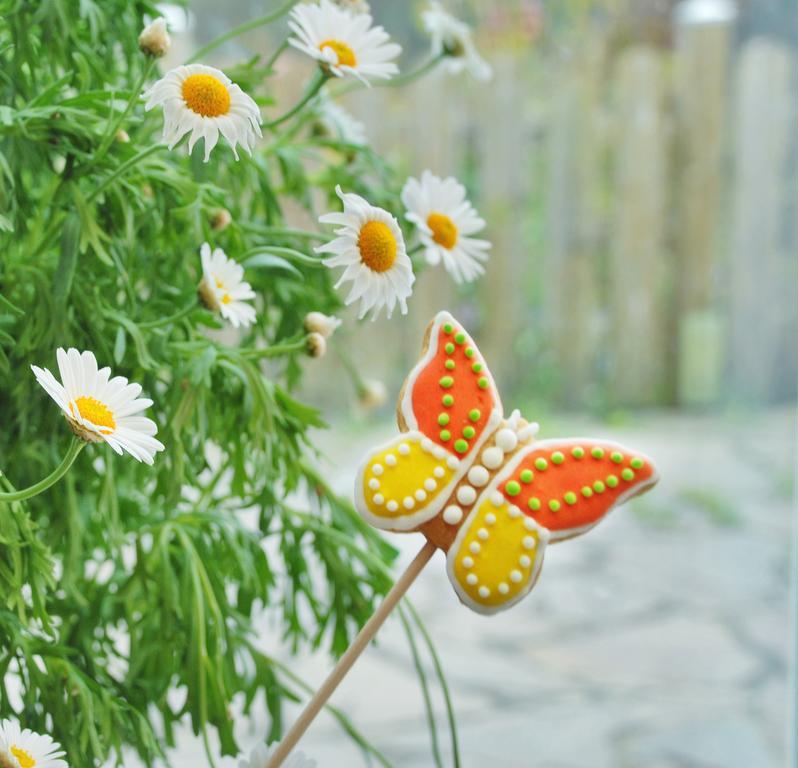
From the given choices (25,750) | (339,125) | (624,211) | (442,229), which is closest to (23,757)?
(25,750)

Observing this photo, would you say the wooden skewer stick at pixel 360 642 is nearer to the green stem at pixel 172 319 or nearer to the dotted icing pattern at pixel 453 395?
the dotted icing pattern at pixel 453 395

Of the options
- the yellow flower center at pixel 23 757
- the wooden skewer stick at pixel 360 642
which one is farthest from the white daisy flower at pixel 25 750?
the wooden skewer stick at pixel 360 642

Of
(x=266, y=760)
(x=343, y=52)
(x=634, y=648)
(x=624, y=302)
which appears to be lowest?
(x=634, y=648)

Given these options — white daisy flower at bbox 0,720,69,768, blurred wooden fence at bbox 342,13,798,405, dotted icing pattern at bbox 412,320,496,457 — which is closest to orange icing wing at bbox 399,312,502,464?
dotted icing pattern at bbox 412,320,496,457

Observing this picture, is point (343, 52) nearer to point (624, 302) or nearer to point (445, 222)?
point (445, 222)

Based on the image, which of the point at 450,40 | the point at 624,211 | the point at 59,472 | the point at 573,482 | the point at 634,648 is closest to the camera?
the point at 59,472
